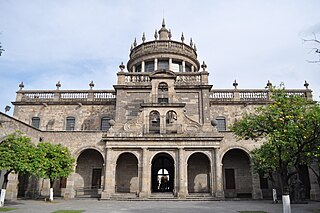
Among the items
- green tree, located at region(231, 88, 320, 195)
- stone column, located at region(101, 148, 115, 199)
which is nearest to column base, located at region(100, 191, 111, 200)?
stone column, located at region(101, 148, 115, 199)

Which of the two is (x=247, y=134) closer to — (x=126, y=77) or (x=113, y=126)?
(x=113, y=126)

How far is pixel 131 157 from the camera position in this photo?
27.7 meters

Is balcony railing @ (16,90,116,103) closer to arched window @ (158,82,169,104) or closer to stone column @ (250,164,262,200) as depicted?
arched window @ (158,82,169,104)

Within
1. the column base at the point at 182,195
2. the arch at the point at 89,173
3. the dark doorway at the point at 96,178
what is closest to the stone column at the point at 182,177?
the column base at the point at 182,195

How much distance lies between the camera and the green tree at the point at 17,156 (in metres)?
16.2

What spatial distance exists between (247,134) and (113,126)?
14901mm

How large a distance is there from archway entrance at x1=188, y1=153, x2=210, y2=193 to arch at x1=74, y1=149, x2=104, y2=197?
8.80m

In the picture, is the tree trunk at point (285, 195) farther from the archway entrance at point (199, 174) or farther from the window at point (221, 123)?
the window at point (221, 123)

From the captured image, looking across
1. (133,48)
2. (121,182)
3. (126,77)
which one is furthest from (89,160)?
(133,48)

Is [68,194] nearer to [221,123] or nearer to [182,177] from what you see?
[182,177]

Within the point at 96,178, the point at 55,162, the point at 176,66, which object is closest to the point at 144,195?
the point at 96,178

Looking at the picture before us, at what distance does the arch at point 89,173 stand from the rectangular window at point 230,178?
1246cm

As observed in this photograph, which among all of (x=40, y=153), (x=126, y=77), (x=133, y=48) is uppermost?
(x=133, y=48)

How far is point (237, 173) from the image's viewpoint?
2820cm
